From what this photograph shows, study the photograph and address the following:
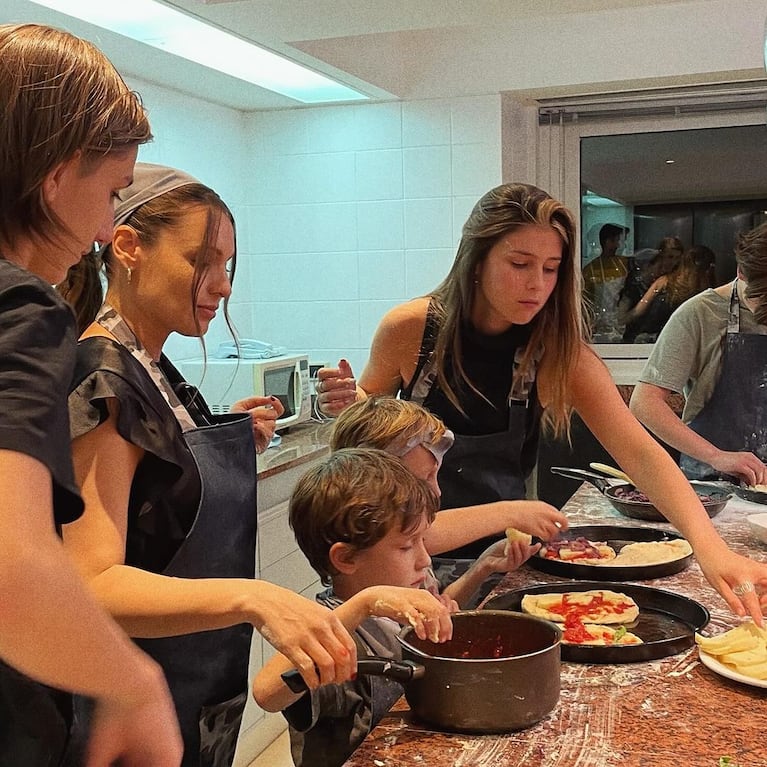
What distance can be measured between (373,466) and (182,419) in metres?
0.29

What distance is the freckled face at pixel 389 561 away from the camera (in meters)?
1.33

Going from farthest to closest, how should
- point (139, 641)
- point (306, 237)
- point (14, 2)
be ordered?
point (306, 237) → point (14, 2) → point (139, 641)

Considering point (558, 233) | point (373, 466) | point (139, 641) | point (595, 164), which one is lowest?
point (139, 641)

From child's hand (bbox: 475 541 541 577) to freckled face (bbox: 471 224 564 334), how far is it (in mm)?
480

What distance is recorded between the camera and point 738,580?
4.49 feet

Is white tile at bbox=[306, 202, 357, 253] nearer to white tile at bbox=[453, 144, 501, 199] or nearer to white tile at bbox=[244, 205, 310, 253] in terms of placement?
white tile at bbox=[244, 205, 310, 253]

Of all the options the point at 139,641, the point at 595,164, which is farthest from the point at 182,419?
the point at 595,164

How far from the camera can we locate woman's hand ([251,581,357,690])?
33.7 inches

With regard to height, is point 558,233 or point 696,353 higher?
point 558,233

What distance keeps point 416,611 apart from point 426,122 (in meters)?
2.73

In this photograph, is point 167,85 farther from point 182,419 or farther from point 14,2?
point 182,419

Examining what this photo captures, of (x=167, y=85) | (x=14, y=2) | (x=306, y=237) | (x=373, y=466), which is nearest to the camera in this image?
(x=373, y=466)

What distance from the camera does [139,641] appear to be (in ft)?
3.78

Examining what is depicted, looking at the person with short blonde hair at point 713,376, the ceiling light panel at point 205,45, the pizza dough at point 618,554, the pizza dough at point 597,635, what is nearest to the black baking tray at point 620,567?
the pizza dough at point 618,554
